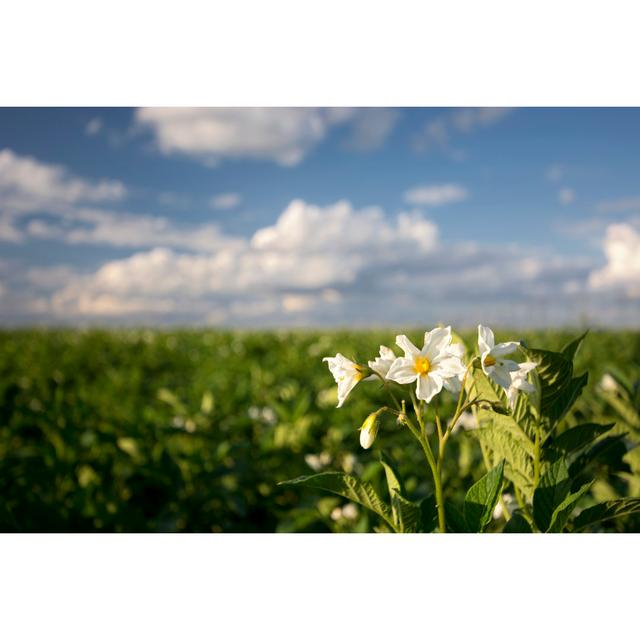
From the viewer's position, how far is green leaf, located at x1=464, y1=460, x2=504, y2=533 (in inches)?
31.3

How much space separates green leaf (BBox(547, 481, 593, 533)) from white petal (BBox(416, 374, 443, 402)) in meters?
0.22

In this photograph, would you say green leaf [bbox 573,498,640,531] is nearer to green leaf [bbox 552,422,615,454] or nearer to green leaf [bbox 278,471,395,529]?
green leaf [bbox 552,422,615,454]

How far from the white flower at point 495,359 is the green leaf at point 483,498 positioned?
0.39 ft

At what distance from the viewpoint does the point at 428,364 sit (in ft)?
2.59

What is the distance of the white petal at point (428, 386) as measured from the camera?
30.0 inches

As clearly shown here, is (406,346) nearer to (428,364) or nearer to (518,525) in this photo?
(428,364)

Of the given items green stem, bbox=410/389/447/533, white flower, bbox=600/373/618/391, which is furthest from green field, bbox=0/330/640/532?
green stem, bbox=410/389/447/533

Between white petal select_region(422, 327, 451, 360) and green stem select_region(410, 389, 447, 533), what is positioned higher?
white petal select_region(422, 327, 451, 360)

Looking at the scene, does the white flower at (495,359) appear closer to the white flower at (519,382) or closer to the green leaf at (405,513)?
the white flower at (519,382)
